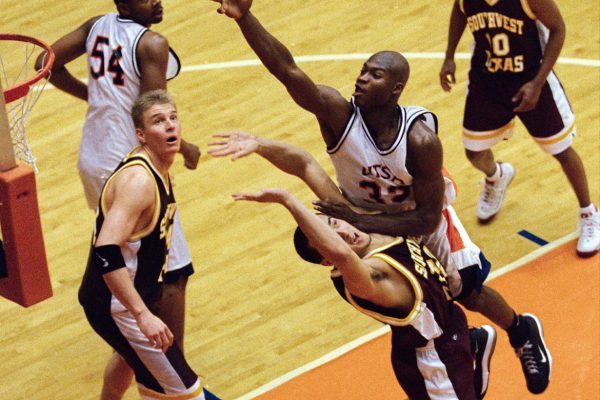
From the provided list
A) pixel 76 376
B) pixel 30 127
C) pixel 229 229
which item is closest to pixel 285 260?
pixel 229 229

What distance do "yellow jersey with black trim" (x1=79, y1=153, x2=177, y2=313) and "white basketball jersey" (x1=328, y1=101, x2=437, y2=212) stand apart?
813 mm

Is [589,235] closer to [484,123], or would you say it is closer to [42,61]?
[484,123]

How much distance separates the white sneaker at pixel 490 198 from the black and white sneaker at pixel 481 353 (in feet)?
5.70

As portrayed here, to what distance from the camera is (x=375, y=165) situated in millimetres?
5234

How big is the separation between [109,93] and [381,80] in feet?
5.05

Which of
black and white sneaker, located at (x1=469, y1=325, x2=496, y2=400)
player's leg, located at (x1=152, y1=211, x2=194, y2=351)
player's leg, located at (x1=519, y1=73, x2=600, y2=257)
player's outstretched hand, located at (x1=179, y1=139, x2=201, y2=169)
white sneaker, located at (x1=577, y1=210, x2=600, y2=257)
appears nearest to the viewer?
black and white sneaker, located at (x1=469, y1=325, x2=496, y2=400)

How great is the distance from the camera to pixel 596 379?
5.95 m

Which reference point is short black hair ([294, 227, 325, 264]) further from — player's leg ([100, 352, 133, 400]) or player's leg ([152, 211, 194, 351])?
player's leg ([100, 352, 133, 400])

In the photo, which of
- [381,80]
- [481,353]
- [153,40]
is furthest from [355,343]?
[153,40]

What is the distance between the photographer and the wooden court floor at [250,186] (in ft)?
21.2

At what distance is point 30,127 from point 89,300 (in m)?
3.68

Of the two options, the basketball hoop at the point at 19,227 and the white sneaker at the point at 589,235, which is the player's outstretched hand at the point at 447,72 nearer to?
the white sneaker at the point at 589,235

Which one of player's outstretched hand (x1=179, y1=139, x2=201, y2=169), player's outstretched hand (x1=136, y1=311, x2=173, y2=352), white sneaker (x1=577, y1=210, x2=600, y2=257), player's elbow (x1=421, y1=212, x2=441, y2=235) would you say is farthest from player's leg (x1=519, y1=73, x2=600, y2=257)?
player's outstretched hand (x1=136, y1=311, x2=173, y2=352)

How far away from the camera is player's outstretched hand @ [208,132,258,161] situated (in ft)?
15.3
